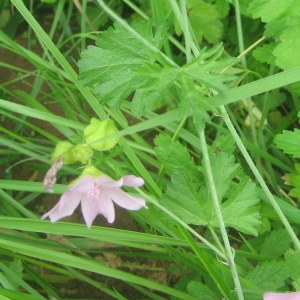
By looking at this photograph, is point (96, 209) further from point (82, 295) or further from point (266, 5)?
point (82, 295)

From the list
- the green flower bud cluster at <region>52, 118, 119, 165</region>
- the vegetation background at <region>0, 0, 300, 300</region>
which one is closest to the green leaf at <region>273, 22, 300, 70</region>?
the vegetation background at <region>0, 0, 300, 300</region>

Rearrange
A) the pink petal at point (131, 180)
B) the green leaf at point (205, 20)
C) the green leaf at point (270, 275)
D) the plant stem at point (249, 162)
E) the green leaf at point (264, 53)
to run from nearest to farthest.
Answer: the pink petal at point (131, 180)
the plant stem at point (249, 162)
the green leaf at point (270, 275)
the green leaf at point (264, 53)
the green leaf at point (205, 20)

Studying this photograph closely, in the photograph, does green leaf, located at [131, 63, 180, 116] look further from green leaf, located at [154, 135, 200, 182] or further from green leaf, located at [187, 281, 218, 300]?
green leaf, located at [187, 281, 218, 300]

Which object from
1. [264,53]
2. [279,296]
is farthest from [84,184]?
[264,53]

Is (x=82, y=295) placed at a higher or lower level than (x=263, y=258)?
lower

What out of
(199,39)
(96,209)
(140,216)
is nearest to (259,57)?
(199,39)

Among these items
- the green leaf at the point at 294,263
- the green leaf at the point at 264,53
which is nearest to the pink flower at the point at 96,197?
the green leaf at the point at 294,263

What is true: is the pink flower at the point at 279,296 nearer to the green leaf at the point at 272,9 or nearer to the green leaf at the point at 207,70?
the green leaf at the point at 207,70
